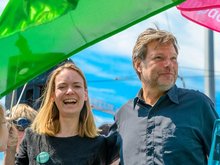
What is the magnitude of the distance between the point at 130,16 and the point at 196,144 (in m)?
0.88

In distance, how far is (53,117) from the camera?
140 inches

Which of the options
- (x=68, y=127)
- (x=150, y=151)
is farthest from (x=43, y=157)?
(x=150, y=151)

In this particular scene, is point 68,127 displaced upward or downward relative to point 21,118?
downward

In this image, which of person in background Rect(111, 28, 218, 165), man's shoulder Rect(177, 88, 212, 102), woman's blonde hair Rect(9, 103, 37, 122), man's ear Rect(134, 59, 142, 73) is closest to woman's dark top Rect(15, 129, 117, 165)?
person in background Rect(111, 28, 218, 165)

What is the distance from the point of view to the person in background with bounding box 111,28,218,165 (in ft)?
10.0

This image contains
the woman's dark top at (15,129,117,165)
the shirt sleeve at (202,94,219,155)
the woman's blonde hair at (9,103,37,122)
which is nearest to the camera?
the shirt sleeve at (202,94,219,155)

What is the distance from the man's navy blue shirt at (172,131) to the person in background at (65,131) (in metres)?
0.23

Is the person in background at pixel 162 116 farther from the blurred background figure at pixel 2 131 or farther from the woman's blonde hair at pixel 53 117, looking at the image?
the blurred background figure at pixel 2 131

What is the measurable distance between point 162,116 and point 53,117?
0.80 metres

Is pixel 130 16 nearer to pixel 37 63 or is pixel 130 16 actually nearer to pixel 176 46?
pixel 37 63

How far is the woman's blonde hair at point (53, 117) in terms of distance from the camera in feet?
11.4

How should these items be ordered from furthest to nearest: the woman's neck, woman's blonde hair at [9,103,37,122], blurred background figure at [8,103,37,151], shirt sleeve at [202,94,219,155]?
woman's blonde hair at [9,103,37,122] → blurred background figure at [8,103,37,151] → the woman's neck → shirt sleeve at [202,94,219,155]

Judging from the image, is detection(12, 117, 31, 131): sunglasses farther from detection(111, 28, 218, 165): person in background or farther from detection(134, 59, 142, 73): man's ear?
detection(134, 59, 142, 73): man's ear

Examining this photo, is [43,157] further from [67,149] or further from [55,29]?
[55,29]
